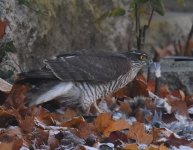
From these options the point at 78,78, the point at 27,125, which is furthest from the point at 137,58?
the point at 27,125

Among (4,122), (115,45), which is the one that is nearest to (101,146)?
(4,122)

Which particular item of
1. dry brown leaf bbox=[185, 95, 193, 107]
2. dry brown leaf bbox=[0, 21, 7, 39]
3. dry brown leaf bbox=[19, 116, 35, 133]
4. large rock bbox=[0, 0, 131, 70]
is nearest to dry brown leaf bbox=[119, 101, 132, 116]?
A: dry brown leaf bbox=[185, 95, 193, 107]

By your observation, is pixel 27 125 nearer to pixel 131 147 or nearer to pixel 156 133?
pixel 131 147

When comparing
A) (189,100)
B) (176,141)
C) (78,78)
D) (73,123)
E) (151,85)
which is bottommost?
(189,100)

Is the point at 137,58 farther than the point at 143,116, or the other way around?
the point at 137,58

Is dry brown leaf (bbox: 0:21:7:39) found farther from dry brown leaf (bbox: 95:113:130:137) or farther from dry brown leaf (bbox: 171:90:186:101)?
dry brown leaf (bbox: 171:90:186:101)
